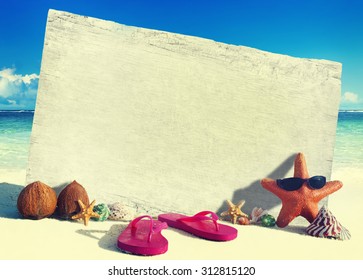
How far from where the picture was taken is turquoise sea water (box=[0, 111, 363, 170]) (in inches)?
379

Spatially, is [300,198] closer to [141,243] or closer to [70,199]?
A: [141,243]

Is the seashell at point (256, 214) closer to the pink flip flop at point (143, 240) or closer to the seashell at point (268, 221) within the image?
the seashell at point (268, 221)

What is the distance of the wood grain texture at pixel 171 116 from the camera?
13.5 ft

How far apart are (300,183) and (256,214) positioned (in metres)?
Result: 0.55

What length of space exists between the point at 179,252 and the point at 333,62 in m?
2.69

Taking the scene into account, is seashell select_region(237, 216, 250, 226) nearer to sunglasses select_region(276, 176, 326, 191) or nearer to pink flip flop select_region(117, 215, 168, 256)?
sunglasses select_region(276, 176, 326, 191)

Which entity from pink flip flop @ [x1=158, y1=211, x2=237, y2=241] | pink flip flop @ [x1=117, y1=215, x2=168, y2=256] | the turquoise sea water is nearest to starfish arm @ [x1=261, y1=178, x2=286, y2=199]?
pink flip flop @ [x1=158, y1=211, x2=237, y2=241]

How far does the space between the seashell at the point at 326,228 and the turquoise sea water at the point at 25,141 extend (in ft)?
20.0

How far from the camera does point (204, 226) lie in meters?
3.56

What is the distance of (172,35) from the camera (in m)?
4.24

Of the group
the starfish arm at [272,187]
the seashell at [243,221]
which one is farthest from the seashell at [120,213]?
the starfish arm at [272,187]

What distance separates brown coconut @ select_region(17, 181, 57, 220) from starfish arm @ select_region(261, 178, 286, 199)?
2.06 metres

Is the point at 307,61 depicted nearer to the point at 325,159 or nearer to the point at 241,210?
the point at 325,159

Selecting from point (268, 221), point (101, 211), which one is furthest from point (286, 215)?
point (101, 211)
